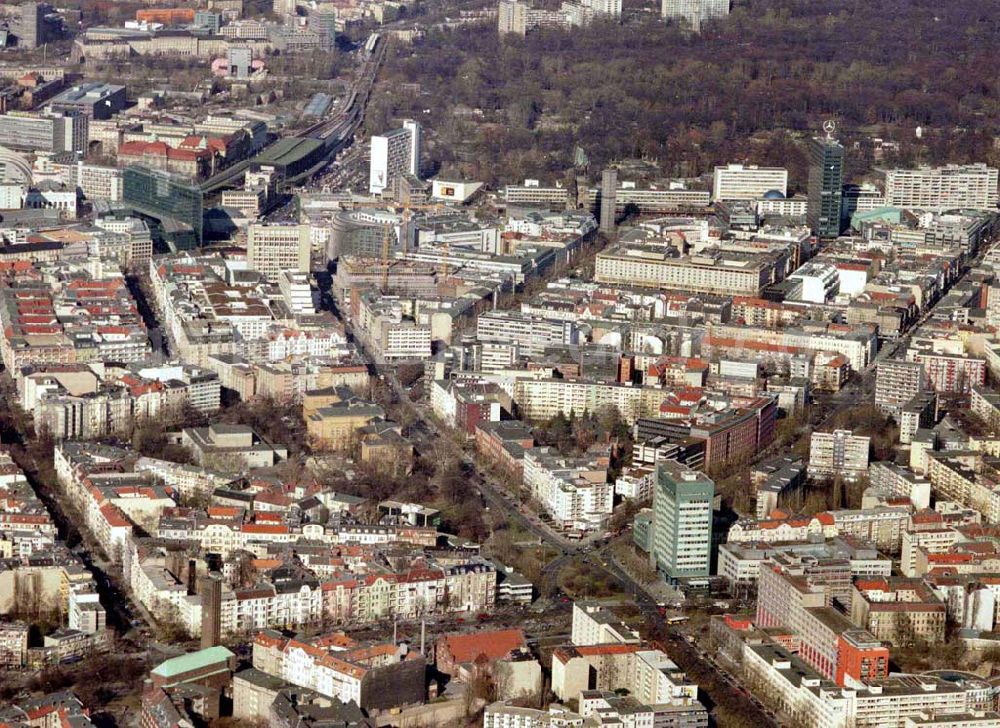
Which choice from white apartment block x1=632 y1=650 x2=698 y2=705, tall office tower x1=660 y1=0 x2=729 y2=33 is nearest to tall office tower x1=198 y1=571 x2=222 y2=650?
white apartment block x1=632 y1=650 x2=698 y2=705

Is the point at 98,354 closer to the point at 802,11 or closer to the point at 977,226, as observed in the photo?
the point at 977,226

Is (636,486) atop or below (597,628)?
atop

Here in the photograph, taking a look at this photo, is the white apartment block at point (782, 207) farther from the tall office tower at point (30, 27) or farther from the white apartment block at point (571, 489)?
the tall office tower at point (30, 27)

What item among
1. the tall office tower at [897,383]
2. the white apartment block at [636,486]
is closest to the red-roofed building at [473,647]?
the white apartment block at [636,486]

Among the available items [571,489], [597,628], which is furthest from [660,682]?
[571,489]

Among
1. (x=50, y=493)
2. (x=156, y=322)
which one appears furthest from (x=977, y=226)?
(x=50, y=493)

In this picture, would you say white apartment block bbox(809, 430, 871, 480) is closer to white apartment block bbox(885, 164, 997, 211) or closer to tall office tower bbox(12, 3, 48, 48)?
white apartment block bbox(885, 164, 997, 211)

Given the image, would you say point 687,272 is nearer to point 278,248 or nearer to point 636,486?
point 278,248
